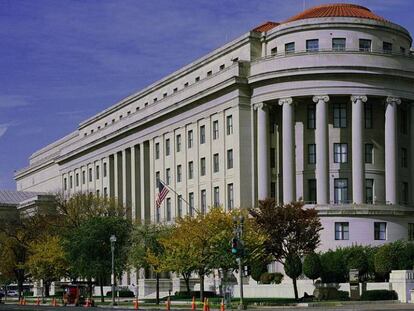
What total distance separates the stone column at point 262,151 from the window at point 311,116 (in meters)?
4.54

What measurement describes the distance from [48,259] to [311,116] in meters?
35.4

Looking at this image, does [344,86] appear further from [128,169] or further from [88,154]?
[88,154]

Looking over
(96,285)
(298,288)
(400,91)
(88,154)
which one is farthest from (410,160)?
(88,154)

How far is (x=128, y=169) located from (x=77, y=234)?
1356 inches

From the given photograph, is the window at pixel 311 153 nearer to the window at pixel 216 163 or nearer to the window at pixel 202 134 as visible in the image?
the window at pixel 216 163

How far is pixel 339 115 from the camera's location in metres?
94.8

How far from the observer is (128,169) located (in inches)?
5039

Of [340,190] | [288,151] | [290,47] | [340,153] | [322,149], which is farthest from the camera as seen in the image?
[290,47]

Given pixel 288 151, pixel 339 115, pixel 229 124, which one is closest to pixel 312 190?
pixel 288 151

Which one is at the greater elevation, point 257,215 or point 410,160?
point 410,160

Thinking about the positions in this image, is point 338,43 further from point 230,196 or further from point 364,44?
point 230,196

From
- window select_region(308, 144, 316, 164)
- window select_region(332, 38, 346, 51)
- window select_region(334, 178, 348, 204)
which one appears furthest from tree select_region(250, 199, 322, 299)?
window select_region(332, 38, 346, 51)

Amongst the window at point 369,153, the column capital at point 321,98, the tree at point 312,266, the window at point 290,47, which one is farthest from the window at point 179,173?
the tree at point 312,266

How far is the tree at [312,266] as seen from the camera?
76188 mm
